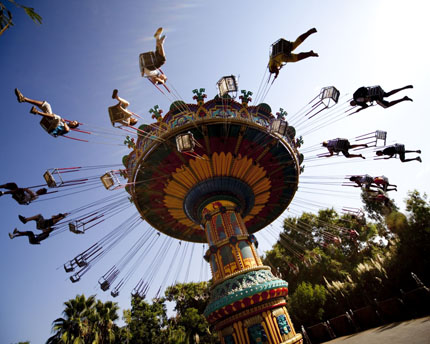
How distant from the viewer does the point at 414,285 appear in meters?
15.9

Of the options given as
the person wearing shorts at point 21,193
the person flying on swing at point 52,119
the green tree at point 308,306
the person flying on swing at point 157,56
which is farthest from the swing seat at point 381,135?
the green tree at point 308,306

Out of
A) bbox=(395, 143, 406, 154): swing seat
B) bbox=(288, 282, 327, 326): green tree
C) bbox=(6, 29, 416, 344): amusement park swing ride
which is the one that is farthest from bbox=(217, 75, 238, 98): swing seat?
bbox=(288, 282, 327, 326): green tree

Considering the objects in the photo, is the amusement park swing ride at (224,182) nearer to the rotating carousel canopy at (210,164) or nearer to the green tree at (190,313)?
the rotating carousel canopy at (210,164)

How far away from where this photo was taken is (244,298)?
8.85 m

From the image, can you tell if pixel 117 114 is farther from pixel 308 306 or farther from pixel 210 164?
pixel 308 306

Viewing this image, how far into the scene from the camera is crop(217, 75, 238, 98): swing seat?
794 cm

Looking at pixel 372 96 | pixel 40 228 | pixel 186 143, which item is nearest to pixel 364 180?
pixel 372 96

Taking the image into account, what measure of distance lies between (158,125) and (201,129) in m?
2.07

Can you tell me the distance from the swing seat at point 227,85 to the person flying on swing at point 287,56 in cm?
130

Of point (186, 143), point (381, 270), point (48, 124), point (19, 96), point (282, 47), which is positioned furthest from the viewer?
point (381, 270)

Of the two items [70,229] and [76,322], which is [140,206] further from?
[76,322]

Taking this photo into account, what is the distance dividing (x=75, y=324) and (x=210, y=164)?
19974mm

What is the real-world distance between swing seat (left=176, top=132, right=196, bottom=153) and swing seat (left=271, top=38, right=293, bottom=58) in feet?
13.2

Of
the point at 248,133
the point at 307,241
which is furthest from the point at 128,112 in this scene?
the point at 307,241
